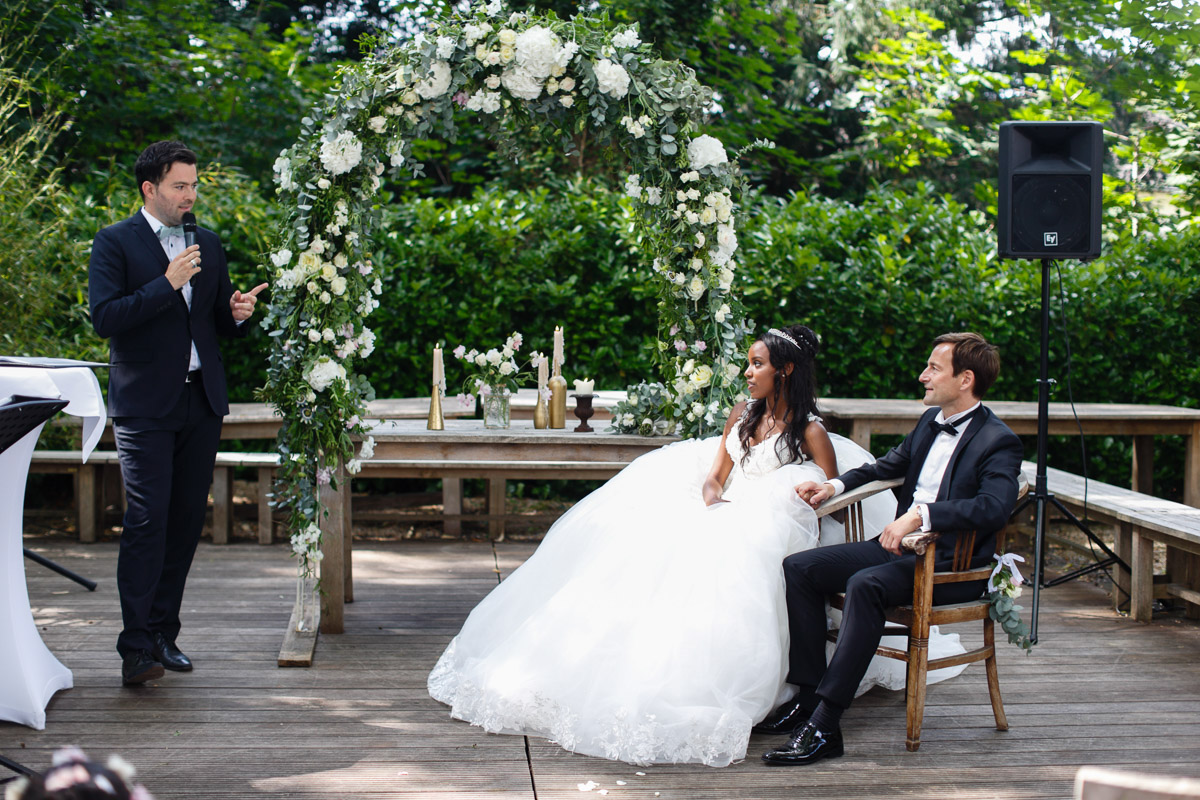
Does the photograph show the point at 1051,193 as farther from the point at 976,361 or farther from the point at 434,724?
the point at 434,724

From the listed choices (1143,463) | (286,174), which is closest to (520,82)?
(286,174)

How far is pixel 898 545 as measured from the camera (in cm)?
311

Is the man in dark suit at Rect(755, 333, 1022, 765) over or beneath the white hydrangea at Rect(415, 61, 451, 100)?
beneath

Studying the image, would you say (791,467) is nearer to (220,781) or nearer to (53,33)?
(220,781)

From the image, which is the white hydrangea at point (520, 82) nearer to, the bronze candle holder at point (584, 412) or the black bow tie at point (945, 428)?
the bronze candle holder at point (584, 412)

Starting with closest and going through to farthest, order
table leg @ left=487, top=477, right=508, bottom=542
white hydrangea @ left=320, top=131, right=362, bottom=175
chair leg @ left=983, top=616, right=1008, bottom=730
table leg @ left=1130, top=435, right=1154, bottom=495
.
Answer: chair leg @ left=983, top=616, right=1008, bottom=730
white hydrangea @ left=320, top=131, right=362, bottom=175
table leg @ left=1130, top=435, right=1154, bottom=495
table leg @ left=487, top=477, right=508, bottom=542

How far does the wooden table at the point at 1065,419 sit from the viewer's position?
5.29m

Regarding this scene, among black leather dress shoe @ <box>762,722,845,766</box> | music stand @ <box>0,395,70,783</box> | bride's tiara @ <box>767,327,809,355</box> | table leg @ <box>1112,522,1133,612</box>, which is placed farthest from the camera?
table leg @ <box>1112,522,1133,612</box>

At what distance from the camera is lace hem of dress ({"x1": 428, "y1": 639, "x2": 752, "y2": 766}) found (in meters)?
2.94

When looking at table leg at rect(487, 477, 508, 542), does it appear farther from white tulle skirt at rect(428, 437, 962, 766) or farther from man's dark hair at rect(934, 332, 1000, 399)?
man's dark hair at rect(934, 332, 1000, 399)

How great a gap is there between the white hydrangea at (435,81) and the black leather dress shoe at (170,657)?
2298 millimetres

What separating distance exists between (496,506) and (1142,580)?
346 centimetres

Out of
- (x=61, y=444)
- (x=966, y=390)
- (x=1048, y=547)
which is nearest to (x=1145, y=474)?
(x=1048, y=547)

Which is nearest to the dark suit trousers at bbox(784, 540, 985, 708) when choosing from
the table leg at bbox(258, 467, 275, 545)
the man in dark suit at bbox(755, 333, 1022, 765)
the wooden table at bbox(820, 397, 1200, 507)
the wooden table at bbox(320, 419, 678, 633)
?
the man in dark suit at bbox(755, 333, 1022, 765)
